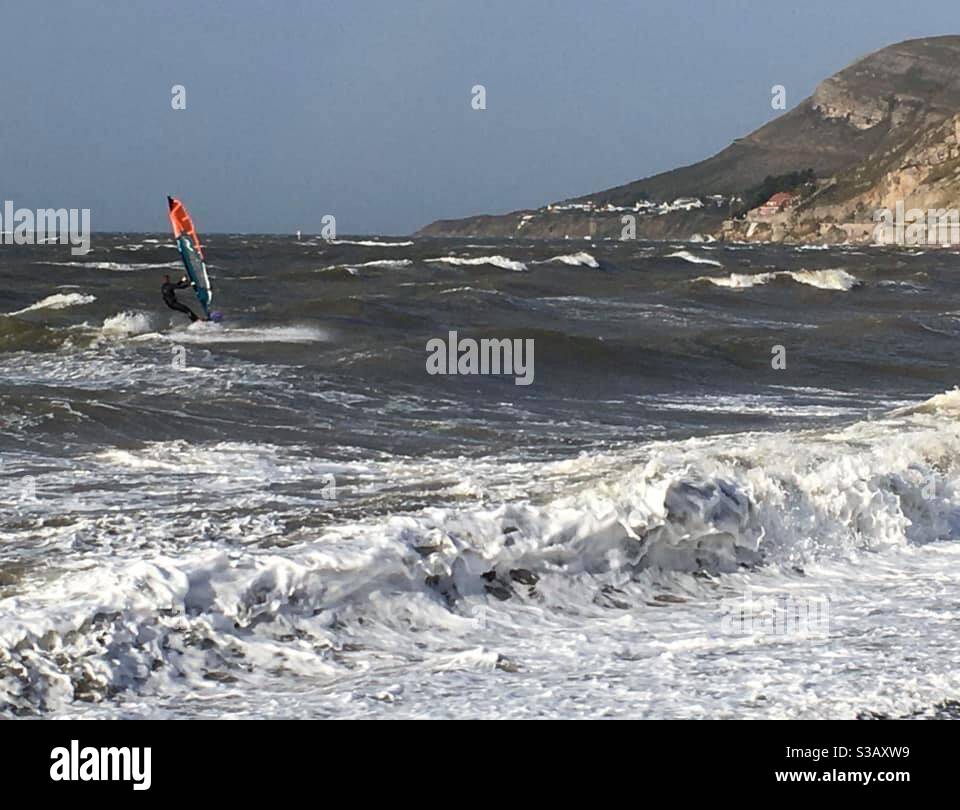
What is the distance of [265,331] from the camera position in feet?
95.1

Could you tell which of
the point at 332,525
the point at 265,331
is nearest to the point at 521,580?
the point at 332,525

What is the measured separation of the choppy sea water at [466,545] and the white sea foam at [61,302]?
1423cm

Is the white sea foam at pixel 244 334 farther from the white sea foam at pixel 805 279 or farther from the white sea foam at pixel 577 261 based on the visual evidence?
the white sea foam at pixel 577 261

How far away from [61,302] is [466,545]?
2949 cm

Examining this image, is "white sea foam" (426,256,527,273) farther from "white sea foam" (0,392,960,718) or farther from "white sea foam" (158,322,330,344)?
"white sea foam" (0,392,960,718)

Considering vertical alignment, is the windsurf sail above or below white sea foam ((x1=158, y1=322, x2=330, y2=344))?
above

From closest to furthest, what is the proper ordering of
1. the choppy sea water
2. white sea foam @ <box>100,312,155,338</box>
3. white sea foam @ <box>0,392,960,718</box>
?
white sea foam @ <box>0,392,960,718</box>
the choppy sea water
white sea foam @ <box>100,312,155,338</box>

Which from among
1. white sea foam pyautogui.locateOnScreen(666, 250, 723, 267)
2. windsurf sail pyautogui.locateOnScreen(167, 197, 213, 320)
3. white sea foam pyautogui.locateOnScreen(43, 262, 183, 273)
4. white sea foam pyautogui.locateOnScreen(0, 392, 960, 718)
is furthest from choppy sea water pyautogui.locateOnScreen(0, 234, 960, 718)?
white sea foam pyautogui.locateOnScreen(666, 250, 723, 267)

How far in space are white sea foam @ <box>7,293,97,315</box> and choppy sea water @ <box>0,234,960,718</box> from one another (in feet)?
46.7

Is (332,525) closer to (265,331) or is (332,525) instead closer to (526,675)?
(526,675)

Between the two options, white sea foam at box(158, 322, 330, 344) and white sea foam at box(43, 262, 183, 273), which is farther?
white sea foam at box(43, 262, 183, 273)

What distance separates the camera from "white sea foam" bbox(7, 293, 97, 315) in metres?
35.8

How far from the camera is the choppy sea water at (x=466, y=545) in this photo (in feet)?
23.0
